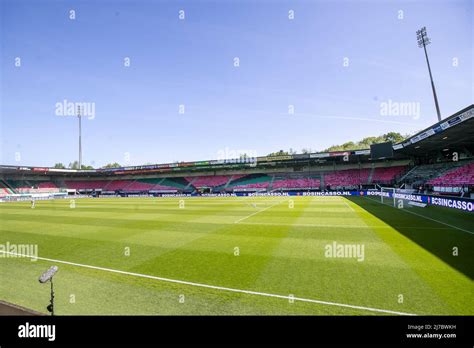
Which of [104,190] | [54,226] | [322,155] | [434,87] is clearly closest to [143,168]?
[104,190]

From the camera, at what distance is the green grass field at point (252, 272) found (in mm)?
5594

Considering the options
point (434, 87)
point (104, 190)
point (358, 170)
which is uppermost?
point (434, 87)

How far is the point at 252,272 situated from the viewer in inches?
304

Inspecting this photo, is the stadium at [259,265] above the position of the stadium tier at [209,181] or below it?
below

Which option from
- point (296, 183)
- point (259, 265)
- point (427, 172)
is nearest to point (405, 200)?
point (427, 172)

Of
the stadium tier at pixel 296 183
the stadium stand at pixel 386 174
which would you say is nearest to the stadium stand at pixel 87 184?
the stadium tier at pixel 296 183

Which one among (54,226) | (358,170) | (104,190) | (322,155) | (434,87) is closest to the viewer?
→ (54,226)

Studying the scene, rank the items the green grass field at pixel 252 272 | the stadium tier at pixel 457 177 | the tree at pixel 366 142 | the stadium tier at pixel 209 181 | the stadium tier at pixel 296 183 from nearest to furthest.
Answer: the green grass field at pixel 252 272 → the stadium tier at pixel 457 177 → the stadium tier at pixel 296 183 → the stadium tier at pixel 209 181 → the tree at pixel 366 142

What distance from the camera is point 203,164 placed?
61719 mm

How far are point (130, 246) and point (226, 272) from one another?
594cm

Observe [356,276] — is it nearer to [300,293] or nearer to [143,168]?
[300,293]

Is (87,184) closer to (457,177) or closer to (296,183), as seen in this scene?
(296,183)

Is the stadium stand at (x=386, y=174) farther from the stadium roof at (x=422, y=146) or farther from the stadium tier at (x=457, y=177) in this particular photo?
the stadium tier at (x=457, y=177)

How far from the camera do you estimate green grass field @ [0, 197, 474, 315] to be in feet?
18.4
